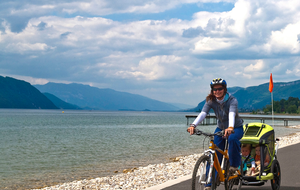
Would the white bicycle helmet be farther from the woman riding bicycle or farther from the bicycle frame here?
the bicycle frame

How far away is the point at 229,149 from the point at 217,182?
63 centimetres

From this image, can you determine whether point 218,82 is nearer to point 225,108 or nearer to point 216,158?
point 225,108

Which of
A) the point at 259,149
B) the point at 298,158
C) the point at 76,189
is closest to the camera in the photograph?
the point at 259,149

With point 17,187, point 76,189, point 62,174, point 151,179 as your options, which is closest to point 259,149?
point 151,179

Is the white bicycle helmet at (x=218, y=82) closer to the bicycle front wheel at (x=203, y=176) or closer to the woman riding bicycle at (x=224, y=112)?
the woman riding bicycle at (x=224, y=112)

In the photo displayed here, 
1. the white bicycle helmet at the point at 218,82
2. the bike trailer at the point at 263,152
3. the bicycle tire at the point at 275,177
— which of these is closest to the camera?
the white bicycle helmet at the point at 218,82

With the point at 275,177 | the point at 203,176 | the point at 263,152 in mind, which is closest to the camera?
the point at 203,176

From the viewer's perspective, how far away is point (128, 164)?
56.5 feet

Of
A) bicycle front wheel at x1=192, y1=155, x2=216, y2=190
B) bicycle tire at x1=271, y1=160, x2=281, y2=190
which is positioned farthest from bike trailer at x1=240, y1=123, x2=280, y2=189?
bicycle front wheel at x1=192, y1=155, x2=216, y2=190

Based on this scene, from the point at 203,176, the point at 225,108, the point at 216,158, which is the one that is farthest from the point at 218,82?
the point at 203,176

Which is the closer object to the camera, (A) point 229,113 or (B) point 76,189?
(A) point 229,113

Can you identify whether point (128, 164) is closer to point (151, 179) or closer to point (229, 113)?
point (151, 179)

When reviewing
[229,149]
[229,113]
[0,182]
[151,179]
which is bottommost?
[0,182]

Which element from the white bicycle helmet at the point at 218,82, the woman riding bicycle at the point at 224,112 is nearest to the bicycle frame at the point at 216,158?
the woman riding bicycle at the point at 224,112
